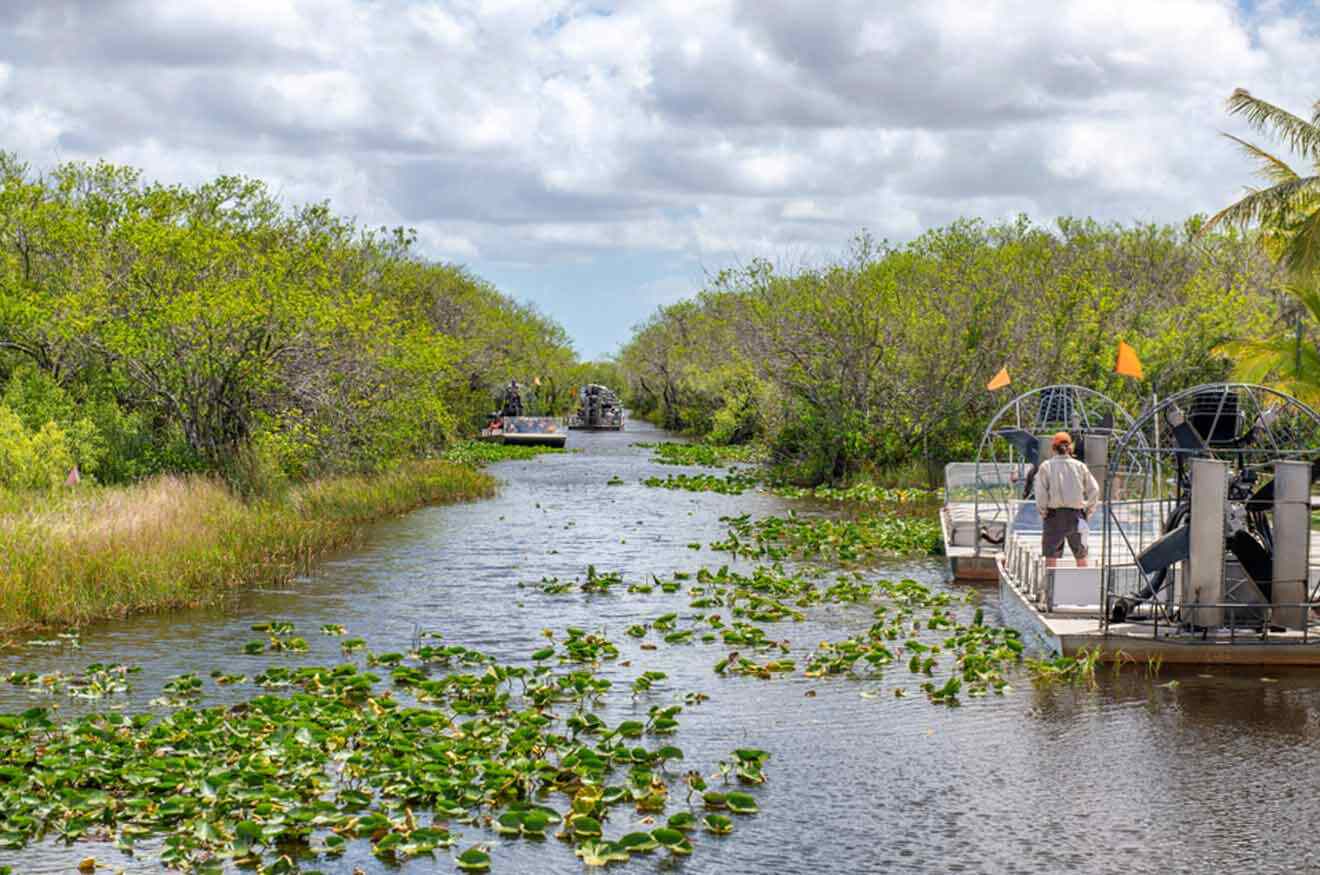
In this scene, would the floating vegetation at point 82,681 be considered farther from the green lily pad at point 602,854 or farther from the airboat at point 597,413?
the airboat at point 597,413

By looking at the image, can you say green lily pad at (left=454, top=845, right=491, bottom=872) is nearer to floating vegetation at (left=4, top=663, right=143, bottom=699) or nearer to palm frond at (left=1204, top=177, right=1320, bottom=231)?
floating vegetation at (left=4, top=663, right=143, bottom=699)

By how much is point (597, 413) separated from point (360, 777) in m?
86.0

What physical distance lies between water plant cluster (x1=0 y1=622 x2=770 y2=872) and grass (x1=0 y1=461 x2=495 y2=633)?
387 cm

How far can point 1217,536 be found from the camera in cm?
1603

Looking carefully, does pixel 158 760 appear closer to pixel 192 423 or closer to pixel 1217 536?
pixel 1217 536

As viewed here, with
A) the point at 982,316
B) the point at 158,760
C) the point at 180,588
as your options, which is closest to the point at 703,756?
the point at 158,760

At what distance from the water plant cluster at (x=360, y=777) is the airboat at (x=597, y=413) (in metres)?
80.6

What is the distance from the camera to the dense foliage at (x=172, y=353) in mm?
29672

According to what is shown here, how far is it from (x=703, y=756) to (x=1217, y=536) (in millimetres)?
6668

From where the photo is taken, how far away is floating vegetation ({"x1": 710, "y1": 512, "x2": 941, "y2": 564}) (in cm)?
2809

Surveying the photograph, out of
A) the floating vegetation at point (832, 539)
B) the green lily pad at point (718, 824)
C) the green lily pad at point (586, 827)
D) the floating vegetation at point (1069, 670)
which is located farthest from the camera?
the floating vegetation at point (832, 539)

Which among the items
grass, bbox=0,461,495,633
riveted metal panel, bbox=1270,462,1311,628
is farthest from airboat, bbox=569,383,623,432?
riveted metal panel, bbox=1270,462,1311,628

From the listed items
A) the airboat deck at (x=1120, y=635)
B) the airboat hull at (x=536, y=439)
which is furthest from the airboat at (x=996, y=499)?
the airboat hull at (x=536, y=439)

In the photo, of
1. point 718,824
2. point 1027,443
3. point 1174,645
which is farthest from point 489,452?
point 718,824
